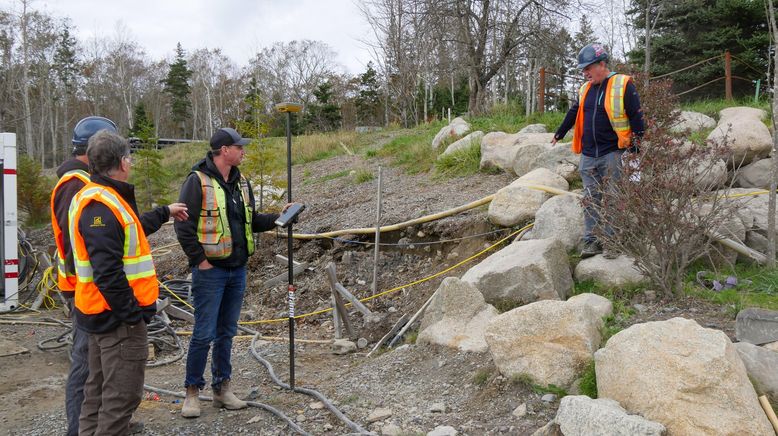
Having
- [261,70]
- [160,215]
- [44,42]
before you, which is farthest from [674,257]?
[261,70]

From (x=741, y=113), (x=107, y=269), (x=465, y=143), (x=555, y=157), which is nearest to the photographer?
(x=107, y=269)

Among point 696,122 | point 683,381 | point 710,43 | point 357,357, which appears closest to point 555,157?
point 696,122

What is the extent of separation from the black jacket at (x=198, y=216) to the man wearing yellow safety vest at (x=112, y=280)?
68 centimetres

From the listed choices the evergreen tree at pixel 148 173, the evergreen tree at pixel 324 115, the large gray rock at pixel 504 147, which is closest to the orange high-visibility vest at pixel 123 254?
the large gray rock at pixel 504 147

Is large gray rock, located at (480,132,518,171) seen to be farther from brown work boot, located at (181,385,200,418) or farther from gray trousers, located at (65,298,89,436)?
gray trousers, located at (65,298,89,436)

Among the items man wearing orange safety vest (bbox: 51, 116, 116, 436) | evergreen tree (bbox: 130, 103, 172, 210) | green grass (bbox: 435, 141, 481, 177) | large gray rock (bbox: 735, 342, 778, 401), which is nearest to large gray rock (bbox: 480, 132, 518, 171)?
green grass (bbox: 435, 141, 481, 177)

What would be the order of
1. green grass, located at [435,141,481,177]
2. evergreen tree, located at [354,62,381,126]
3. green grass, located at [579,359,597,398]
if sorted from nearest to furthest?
1. green grass, located at [579,359,597,398]
2. green grass, located at [435,141,481,177]
3. evergreen tree, located at [354,62,381,126]

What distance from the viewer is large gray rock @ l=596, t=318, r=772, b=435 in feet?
9.82

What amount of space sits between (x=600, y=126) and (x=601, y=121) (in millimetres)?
44

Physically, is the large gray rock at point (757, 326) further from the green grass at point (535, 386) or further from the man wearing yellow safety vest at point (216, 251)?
the man wearing yellow safety vest at point (216, 251)

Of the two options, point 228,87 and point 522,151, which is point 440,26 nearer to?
point 522,151

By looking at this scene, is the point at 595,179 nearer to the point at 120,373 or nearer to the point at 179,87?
the point at 120,373

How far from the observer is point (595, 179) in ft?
17.0

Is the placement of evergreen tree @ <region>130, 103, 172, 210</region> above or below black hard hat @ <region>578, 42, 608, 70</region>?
below
